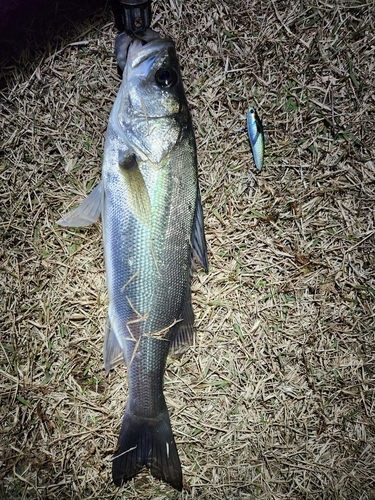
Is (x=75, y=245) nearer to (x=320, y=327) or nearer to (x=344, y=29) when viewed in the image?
(x=320, y=327)

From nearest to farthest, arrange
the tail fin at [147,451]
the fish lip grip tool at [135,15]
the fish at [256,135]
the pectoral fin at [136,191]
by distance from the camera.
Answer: the pectoral fin at [136,191] → the fish lip grip tool at [135,15] → the tail fin at [147,451] → the fish at [256,135]

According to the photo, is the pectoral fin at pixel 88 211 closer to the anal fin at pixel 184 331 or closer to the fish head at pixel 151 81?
the fish head at pixel 151 81

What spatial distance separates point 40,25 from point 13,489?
2.81 meters

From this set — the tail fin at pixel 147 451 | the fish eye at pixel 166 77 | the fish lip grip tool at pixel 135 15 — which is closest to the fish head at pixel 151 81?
the fish eye at pixel 166 77

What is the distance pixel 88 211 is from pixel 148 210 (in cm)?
43

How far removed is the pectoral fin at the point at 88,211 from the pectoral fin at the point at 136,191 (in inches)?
9.2

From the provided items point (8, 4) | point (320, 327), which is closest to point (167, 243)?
point (320, 327)

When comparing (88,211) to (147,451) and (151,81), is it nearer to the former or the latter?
(151,81)

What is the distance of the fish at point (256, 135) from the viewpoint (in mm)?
2307

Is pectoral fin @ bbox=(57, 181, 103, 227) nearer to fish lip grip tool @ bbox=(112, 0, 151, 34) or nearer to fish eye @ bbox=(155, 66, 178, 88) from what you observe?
fish eye @ bbox=(155, 66, 178, 88)

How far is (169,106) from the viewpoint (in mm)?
1949

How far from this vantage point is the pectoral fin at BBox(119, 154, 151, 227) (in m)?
1.89

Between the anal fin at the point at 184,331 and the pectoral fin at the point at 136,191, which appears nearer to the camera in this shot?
the pectoral fin at the point at 136,191

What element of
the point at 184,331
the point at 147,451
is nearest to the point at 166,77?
the point at 184,331
